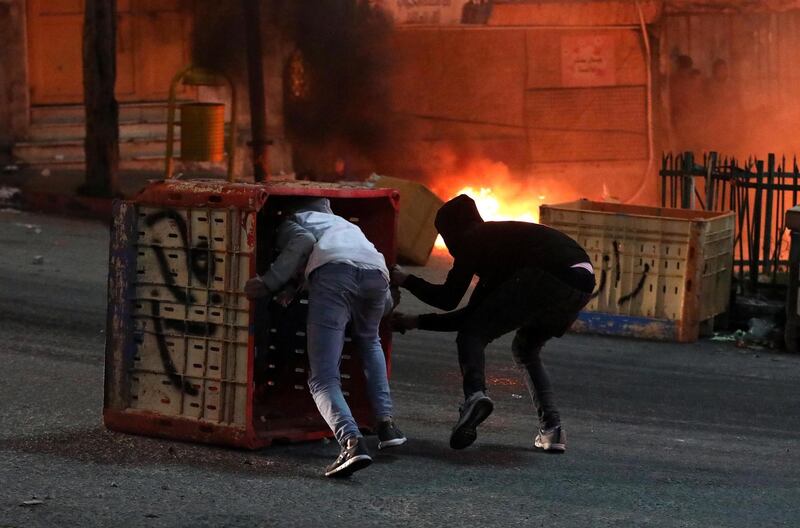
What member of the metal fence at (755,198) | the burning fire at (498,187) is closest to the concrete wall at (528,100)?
the burning fire at (498,187)

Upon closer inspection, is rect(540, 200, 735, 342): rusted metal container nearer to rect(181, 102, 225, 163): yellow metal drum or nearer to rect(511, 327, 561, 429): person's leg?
rect(511, 327, 561, 429): person's leg

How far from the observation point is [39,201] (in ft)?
51.6

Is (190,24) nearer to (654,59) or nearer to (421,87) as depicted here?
(421,87)

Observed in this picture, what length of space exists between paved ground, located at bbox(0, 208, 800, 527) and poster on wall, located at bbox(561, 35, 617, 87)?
985cm

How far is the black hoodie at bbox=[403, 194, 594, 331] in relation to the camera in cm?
682

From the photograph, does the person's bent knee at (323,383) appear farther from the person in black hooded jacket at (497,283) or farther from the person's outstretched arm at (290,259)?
the person in black hooded jacket at (497,283)

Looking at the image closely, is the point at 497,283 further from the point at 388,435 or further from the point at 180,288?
the point at 180,288

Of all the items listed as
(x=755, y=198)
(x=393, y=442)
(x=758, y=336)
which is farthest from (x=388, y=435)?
(x=755, y=198)

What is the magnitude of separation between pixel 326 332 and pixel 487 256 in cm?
98

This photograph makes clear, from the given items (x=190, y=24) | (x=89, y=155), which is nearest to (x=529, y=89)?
(x=190, y=24)

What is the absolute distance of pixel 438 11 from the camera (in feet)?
65.5

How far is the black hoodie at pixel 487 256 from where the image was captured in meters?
6.82

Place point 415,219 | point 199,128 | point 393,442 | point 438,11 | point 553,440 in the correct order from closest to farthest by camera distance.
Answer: point 393,442, point 553,440, point 415,219, point 199,128, point 438,11

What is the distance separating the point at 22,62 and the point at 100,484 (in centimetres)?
1282
